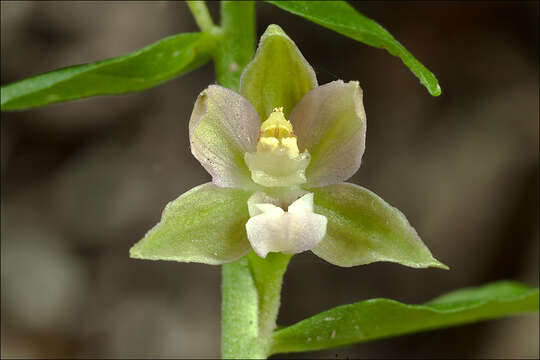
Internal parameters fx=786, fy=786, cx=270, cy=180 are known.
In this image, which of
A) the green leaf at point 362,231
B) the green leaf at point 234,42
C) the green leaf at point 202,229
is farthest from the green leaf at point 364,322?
the green leaf at point 234,42

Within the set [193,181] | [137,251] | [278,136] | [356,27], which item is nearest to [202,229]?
[137,251]

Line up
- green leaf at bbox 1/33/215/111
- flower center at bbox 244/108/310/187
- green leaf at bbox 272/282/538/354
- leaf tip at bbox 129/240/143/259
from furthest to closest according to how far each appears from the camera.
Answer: green leaf at bbox 1/33/215/111 < green leaf at bbox 272/282/538/354 < flower center at bbox 244/108/310/187 < leaf tip at bbox 129/240/143/259

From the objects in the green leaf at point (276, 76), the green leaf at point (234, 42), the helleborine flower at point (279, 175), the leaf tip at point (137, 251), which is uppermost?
the green leaf at point (234, 42)

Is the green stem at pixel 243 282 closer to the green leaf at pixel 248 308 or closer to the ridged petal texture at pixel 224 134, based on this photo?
the green leaf at pixel 248 308

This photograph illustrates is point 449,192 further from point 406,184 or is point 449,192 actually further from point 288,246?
point 288,246

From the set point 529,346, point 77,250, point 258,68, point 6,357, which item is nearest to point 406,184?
point 529,346

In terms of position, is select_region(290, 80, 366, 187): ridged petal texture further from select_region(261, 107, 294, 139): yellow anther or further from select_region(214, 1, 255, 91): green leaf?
select_region(214, 1, 255, 91): green leaf

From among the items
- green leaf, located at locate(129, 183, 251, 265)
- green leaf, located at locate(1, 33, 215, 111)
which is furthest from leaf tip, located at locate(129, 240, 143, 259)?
green leaf, located at locate(1, 33, 215, 111)

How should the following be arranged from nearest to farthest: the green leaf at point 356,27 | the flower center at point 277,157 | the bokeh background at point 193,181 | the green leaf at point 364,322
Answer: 1. the green leaf at point 356,27
2. the flower center at point 277,157
3. the green leaf at point 364,322
4. the bokeh background at point 193,181
